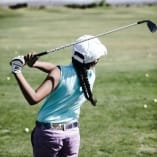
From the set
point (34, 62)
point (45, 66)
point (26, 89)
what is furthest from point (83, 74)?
point (26, 89)

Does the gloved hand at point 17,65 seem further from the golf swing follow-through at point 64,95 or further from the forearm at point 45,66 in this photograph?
the forearm at point 45,66

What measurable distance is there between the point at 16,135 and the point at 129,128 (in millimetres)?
2150

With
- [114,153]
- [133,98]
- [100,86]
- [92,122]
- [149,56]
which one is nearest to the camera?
[114,153]

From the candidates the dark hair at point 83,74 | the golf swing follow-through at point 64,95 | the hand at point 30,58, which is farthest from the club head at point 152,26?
the hand at point 30,58

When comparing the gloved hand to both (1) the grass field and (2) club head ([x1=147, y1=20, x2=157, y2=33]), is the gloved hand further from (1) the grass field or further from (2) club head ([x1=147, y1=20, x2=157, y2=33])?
(1) the grass field

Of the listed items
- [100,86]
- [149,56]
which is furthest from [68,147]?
[149,56]

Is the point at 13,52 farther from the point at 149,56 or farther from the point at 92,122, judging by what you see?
the point at 92,122

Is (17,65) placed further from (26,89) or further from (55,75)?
(55,75)

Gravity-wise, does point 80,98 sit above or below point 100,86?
above

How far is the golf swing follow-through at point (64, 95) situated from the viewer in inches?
195

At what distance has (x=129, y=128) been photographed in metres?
10.1

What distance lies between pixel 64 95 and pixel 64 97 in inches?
0.9

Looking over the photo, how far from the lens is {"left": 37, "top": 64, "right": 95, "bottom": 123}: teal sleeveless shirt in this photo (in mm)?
4988

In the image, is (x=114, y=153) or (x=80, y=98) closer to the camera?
(x=80, y=98)
